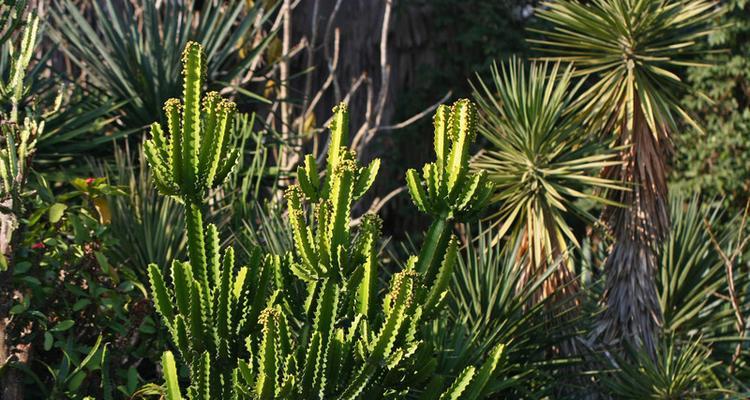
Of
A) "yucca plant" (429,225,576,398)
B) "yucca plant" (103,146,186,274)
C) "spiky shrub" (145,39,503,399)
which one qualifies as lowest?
"yucca plant" (429,225,576,398)

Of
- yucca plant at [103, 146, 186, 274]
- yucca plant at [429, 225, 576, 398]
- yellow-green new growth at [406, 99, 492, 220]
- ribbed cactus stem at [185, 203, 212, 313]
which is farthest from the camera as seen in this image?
yucca plant at [103, 146, 186, 274]

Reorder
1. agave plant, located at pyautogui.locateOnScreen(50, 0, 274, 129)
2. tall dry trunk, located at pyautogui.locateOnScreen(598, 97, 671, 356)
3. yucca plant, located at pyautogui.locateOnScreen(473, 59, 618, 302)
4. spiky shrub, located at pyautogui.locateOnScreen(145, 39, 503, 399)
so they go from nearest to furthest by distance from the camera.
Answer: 1. spiky shrub, located at pyautogui.locateOnScreen(145, 39, 503, 399)
2. yucca plant, located at pyautogui.locateOnScreen(473, 59, 618, 302)
3. tall dry trunk, located at pyautogui.locateOnScreen(598, 97, 671, 356)
4. agave plant, located at pyautogui.locateOnScreen(50, 0, 274, 129)

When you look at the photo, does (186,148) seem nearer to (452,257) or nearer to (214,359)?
(214,359)

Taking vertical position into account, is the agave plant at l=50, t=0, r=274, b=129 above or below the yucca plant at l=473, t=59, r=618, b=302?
above

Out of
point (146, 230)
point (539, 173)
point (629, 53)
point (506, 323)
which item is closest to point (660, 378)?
point (506, 323)

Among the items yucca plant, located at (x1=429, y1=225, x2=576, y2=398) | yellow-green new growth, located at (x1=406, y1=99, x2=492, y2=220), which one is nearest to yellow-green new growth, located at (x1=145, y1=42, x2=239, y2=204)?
yellow-green new growth, located at (x1=406, y1=99, x2=492, y2=220)

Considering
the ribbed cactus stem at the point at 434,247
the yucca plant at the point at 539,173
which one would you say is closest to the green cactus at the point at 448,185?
the ribbed cactus stem at the point at 434,247

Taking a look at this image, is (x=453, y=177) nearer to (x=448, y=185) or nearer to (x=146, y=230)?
(x=448, y=185)

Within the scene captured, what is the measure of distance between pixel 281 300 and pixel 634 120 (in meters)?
3.71

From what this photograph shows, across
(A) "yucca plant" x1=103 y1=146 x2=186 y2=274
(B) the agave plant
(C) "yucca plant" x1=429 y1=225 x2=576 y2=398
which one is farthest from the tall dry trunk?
(A) "yucca plant" x1=103 y1=146 x2=186 y2=274

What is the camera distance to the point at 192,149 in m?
3.56

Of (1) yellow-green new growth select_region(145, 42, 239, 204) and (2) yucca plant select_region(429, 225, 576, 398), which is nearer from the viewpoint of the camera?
(1) yellow-green new growth select_region(145, 42, 239, 204)

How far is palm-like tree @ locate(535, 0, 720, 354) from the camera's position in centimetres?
670

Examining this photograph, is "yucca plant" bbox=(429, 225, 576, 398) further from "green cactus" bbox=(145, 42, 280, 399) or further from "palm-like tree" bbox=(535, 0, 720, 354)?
"green cactus" bbox=(145, 42, 280, 399)
